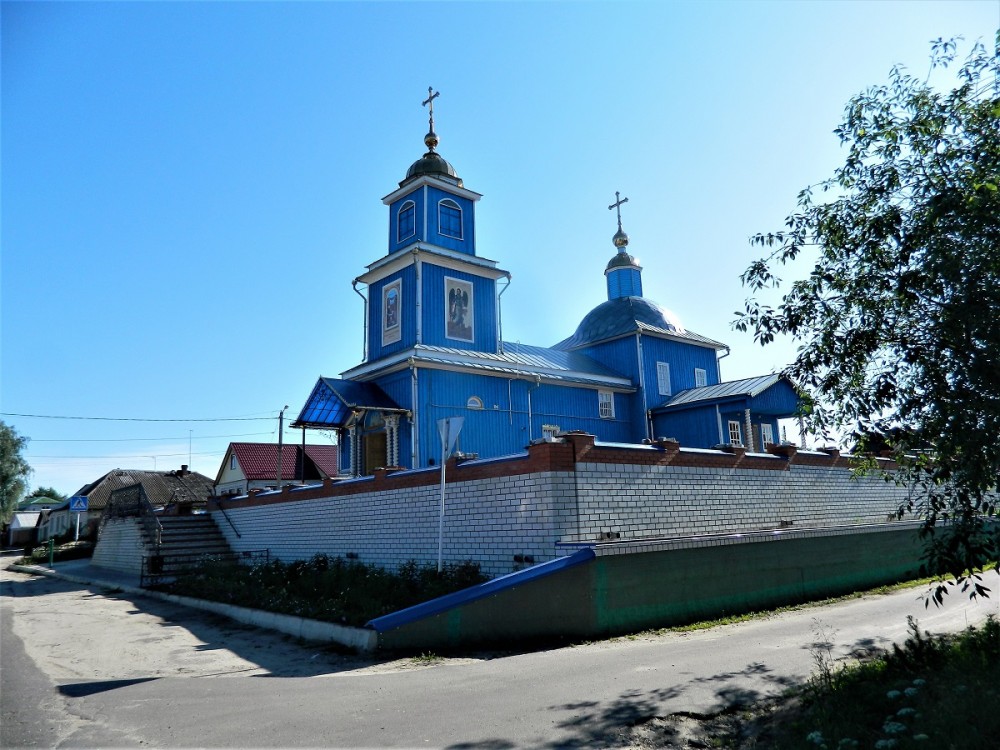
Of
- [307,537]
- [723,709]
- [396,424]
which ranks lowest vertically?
[723,709]

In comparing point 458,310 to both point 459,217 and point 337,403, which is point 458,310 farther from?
point 337,403

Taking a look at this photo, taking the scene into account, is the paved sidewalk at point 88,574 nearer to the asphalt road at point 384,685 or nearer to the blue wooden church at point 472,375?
the blue wooden church at point 472,375

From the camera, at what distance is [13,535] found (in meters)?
55.0

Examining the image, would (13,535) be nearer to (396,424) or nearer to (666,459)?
(396,424)

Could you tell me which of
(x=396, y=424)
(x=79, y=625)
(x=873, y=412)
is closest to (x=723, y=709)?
(x=873, y=412)

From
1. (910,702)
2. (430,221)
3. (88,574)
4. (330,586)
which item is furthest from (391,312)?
(910,702)

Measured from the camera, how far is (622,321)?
25.9 metres

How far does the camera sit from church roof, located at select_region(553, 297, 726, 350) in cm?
2562

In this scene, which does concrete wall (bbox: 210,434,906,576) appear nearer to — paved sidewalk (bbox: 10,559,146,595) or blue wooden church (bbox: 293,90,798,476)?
blue wooden church (bbox: 293,90,798,476)

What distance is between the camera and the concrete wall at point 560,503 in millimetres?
11000

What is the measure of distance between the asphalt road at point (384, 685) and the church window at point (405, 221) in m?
14.1

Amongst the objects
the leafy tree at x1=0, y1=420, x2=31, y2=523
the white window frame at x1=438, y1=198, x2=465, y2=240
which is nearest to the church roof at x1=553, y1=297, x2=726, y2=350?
the white window frame at x1=438, y1=198, x2=465, y2=240

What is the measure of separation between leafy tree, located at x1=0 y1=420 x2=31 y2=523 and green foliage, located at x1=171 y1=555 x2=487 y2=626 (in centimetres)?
3596

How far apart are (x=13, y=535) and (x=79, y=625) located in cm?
5287
